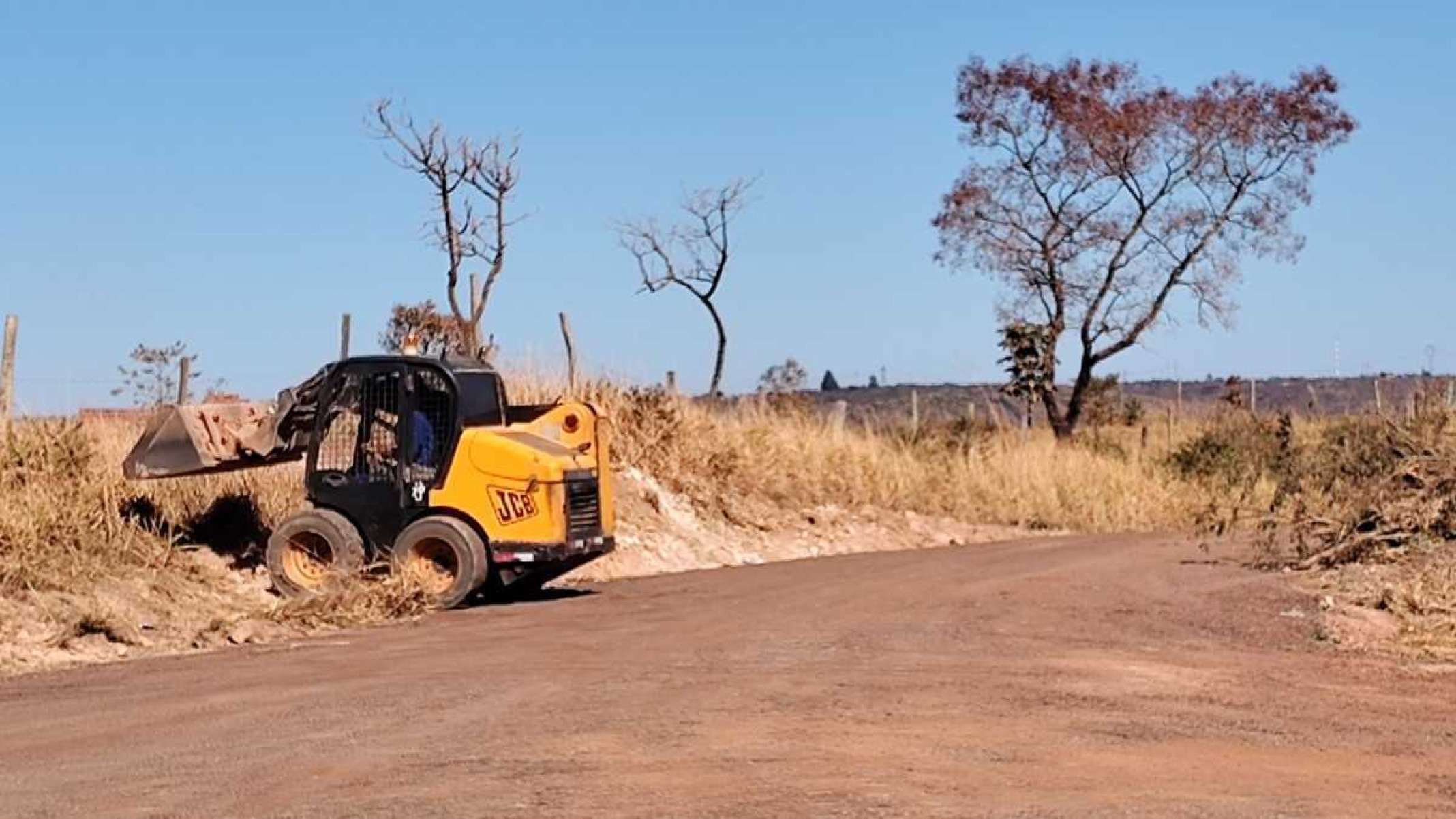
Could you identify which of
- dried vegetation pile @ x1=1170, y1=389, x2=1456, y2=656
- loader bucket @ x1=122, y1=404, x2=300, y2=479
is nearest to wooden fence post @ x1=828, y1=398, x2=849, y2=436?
dried vegetation pile @ x1=1170, y1=389, x2=1456, y2=656

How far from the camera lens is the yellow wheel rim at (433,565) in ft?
68.0

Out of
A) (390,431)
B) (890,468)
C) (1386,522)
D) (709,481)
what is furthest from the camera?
(890,468)

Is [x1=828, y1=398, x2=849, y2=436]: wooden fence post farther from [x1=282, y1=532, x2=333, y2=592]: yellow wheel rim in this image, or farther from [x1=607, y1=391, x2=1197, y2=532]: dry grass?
[x1=282, y1=532, x2=333, y2=592]: yellow wheel rim

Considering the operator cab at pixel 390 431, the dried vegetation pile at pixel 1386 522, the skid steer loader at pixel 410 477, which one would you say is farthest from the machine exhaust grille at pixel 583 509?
the dried vegetation pile at pixel 1386 522

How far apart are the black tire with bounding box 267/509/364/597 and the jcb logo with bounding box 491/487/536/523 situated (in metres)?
1.48

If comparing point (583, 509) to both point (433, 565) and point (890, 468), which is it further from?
point (890, 468)

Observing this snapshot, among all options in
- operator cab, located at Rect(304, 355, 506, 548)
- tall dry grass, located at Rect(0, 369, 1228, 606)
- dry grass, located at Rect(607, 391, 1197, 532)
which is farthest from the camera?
dry grass, located at Rect(607, 391, 1197, 532)

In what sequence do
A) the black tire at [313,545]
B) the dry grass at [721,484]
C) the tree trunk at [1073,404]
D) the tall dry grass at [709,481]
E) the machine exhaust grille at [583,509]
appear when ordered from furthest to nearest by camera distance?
the tree trunk at [1073,404] → the machine exhaust grille at [583,509] → the black tire at [313,545] → the tall dry grass at [709,481] → the dry grass at [721,484]

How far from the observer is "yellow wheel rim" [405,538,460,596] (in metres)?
20.7

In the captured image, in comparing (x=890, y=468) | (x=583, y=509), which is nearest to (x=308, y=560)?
(x=583, y=509)

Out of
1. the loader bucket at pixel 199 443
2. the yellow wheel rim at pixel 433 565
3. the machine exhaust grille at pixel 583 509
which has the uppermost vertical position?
the loader bucket at pixel 199 443

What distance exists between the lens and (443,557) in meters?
21.0

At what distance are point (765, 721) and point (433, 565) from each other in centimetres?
982

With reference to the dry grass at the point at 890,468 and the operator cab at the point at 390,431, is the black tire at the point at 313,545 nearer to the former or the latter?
the operator cab at the point at 390,431
